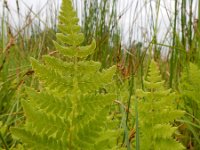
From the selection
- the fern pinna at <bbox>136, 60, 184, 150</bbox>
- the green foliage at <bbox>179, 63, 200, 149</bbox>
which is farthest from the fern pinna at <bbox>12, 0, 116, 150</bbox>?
the green foliage at <bbox>179, 63, 200, 149</bbox>

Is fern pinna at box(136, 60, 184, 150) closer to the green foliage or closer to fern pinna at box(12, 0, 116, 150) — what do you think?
fern pinna at box(12, 0, 116, 150)

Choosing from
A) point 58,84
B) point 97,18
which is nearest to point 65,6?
point 58,84

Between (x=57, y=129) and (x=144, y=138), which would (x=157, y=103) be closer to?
(x=144, y=138)

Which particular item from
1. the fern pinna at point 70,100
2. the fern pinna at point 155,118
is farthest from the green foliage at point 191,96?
the fern pinna at point 70,100

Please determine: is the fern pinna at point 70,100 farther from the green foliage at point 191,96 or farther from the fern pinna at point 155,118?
the green foliage at point 191,96

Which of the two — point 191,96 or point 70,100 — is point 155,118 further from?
point 191,96

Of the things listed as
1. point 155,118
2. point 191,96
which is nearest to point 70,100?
point 155,118
